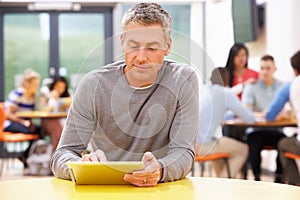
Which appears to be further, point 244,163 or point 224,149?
point 244,163

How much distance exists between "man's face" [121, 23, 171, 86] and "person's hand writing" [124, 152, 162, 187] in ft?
0.69

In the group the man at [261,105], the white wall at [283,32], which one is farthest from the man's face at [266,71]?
the white wall at [283,32]

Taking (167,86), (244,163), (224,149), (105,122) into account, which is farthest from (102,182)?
(244,163)

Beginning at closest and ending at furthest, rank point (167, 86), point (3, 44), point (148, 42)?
1. point (148, 42)
2. point (167, 86)
3. point (3, 44)

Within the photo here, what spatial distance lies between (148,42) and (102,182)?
36cm

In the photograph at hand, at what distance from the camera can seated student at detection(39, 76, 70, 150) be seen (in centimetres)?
786

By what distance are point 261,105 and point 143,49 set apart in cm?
463

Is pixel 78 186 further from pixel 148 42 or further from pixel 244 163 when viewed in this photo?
pixel 244 163

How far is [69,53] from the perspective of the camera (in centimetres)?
1100

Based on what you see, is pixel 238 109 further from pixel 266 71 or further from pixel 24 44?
pixel 24 44

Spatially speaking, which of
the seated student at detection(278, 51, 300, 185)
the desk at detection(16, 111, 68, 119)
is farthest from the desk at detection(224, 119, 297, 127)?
the desk at detection(16, 111, 68, 119)

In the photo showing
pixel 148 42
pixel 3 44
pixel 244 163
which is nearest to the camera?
pixel 148 42

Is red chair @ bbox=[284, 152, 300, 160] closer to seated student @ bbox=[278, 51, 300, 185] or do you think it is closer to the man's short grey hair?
seated student @ bbox=[278, 51, 300, 185]

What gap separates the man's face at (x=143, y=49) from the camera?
5.21 feet
